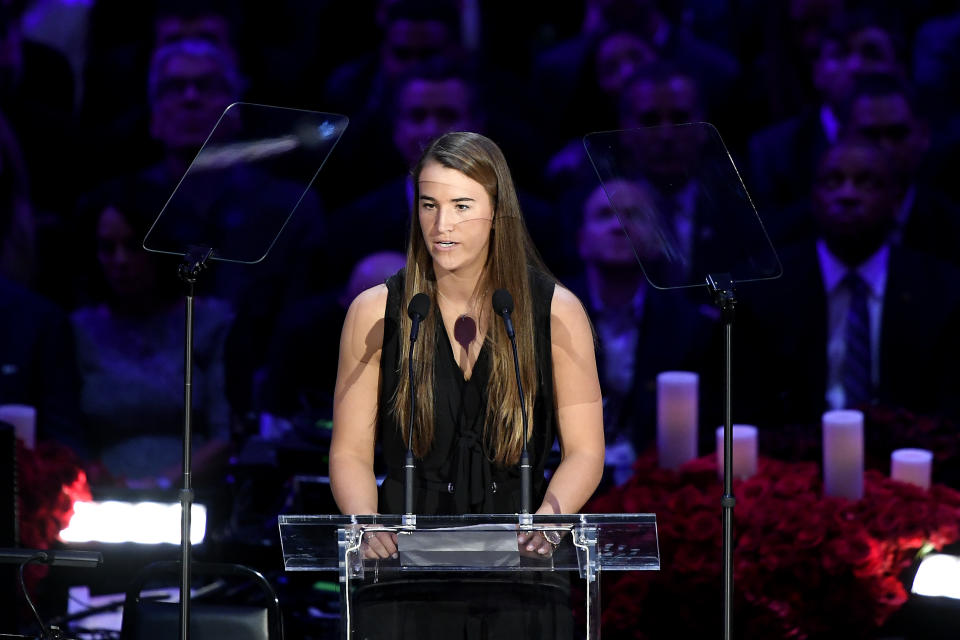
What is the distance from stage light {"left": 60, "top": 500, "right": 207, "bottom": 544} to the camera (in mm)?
4766

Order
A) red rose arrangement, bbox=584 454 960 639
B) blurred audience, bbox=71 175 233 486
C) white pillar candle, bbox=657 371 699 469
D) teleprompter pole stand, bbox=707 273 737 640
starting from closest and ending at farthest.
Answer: teleprompter pole stand, bbox=707 273 737 640, red rose arrangement, bbox=584 454 960 639, white pillar candle, bbox=657 371 699 469, blurred audience, bbox=71 175 233 486

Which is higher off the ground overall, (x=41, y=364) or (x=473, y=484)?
(x=41, y=364)

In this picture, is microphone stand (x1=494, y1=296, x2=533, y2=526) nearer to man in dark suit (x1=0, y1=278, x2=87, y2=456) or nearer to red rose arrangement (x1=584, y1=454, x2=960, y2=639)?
red rose arrangement (x1=584, y1=454, x2=960, y2=639)

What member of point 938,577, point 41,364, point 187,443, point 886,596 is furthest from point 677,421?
point 41,364

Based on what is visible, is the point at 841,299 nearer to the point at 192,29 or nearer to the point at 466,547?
the point at 192,29

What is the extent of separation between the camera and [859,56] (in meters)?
5.91

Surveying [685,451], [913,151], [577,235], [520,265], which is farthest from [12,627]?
[913,151]

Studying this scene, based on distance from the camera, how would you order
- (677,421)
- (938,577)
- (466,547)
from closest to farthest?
(466,547) → (938,577) → (677,421)

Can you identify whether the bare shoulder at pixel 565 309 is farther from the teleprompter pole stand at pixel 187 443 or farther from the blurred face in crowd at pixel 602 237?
the blurred face in crowd at pixel 602 237

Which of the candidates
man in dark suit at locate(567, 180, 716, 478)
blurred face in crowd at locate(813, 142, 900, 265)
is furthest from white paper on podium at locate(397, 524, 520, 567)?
blurred face in crowd at locate(813, 142, 900, 265)

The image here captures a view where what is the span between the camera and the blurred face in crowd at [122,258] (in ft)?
20.0

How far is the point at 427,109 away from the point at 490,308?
310 centimetres

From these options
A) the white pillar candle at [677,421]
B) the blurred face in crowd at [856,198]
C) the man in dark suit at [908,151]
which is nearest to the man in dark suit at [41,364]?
the white pillar candle at [677,421]

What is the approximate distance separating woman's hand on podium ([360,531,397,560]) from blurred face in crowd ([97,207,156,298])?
3.93m
